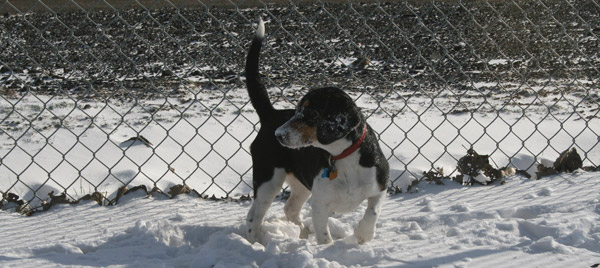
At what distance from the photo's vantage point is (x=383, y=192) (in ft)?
10.2

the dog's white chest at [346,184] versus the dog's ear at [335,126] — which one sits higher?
the dog's ear at [335,126]

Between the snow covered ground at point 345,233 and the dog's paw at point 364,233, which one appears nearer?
the snow covered ground at point 345,233

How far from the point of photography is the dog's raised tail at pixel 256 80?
10.9ft

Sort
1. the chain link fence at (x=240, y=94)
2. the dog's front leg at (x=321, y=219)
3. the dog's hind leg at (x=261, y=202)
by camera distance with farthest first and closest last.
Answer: the chain link fence at (x=240, y=94), the dog's hind leg at (x=261, y=202), the dog's front leg at (x=321, y=219)

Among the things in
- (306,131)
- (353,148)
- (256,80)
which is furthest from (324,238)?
(256,80)

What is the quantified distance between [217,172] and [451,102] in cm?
235

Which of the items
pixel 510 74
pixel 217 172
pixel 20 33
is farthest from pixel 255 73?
pixel 20 33

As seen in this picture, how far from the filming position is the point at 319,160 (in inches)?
120

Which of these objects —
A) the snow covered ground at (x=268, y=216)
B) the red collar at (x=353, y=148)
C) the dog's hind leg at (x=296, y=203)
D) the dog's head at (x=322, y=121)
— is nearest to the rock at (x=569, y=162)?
the snow covered ground at (x=268, y=216)

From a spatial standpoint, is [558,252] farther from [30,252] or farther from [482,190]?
[30,252]

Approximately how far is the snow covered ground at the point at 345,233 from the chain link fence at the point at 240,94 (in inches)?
12.5

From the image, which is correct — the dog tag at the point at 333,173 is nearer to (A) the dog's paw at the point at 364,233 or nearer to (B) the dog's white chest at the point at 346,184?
(B) the dog's white chest at the point at 346,184

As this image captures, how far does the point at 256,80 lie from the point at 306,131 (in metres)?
0.66

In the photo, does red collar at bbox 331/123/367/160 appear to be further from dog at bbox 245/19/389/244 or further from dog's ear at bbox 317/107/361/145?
dog's ear at bbox 317/107/361/145
